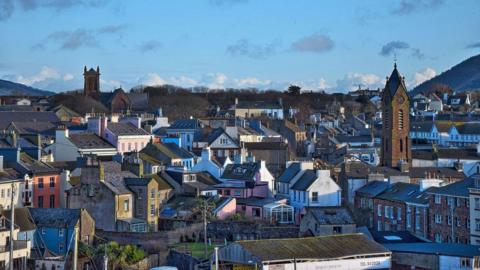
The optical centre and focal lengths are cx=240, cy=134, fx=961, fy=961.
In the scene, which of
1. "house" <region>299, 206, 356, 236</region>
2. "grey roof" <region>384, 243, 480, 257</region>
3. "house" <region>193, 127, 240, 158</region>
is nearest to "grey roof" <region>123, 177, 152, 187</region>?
"house" <region>299, 206, 356, 236</region>

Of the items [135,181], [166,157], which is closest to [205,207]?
[135,181]

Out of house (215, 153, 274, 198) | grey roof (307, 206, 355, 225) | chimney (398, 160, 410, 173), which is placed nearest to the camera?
grey roof (307, 206, 355, 225)

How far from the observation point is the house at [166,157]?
71.4 m

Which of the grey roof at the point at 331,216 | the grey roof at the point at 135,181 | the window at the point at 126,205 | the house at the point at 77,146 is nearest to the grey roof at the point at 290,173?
the grey roof at the point at 331,216

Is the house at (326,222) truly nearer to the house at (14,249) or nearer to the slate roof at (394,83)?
the house at (14,249)

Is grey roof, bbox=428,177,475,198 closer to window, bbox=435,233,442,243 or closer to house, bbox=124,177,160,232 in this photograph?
window, bbox=435,233,442,243

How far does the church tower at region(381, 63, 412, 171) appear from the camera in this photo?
84312 millimetres

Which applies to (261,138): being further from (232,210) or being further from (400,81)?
(232,210)

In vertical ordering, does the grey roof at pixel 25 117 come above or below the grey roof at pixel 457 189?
above

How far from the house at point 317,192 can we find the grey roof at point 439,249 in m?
13.6

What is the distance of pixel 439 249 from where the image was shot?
4766 centimetres

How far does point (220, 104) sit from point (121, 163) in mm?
117705

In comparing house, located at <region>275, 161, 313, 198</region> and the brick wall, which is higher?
house, located at <region>275, 161, 313, 198</region>

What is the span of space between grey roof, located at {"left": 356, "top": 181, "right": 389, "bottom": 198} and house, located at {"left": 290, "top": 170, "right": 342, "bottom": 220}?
1.62m
